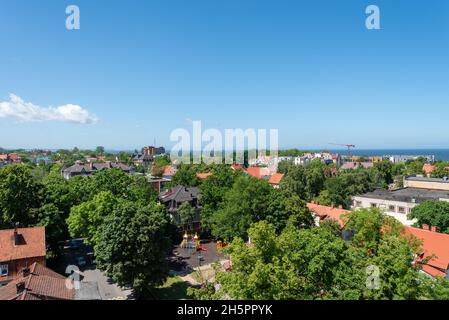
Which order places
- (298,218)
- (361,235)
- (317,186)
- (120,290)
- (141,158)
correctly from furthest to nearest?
(141,158) → (317,186) → (298,218) → (120,290) → (361,235)

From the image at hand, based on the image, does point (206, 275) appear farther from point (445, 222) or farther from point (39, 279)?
point (445, 222)

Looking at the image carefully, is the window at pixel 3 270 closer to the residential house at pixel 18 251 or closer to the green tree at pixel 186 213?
the residential house at pixel 18 251

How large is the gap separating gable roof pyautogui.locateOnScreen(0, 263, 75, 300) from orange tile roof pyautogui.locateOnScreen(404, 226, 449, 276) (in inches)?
788

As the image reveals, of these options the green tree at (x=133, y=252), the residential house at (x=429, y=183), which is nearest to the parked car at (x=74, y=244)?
the green tree at (x=133, y=252)

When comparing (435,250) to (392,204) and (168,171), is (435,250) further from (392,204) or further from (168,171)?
(168,171)

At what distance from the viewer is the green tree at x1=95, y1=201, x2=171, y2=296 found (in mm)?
17328

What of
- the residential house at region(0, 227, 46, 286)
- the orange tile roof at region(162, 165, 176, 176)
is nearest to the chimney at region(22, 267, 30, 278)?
the residential house at region(0, 227, 46, 286)

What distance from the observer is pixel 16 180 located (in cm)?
2480

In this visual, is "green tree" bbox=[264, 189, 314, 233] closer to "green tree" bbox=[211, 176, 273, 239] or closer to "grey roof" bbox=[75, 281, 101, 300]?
"green tree" bbox=[211, 176, 273, 239]

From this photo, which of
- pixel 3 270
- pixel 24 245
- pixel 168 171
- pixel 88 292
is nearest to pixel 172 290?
pixel 88 292

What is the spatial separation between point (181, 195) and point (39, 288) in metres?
19.8

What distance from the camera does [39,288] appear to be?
46.1 feet
